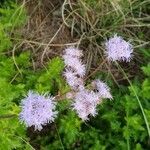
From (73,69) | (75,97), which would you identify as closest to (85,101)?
(75,97)

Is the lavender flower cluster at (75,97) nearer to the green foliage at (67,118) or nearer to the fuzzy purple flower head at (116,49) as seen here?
the fuzzy purple flower head at (116,49)

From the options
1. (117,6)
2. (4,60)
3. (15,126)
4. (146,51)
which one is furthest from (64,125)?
(117,6)

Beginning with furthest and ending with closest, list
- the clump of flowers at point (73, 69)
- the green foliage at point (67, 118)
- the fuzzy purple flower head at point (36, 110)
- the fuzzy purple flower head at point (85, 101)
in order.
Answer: the green foliage at point (67, 118), the clump of flowers at point (73, 69), the fuzzy purple flower head at point (85, 101), the fuzzy purple flower head at point (36, 110)

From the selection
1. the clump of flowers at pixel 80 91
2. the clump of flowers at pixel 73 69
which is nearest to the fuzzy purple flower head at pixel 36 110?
the clump of flowers at pixel 80 91

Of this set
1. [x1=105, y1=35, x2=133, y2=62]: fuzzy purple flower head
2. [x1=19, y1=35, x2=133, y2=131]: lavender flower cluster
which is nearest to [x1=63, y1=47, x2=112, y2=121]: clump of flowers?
[x1=19, y1=35, x2=133, y2=131]: lavender flower cluster

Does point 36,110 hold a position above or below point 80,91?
below

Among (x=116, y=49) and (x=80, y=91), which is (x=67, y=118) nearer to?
(x=80, y=91)

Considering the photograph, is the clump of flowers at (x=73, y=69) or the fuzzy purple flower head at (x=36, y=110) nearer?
the fuzzy purple flower head at (x=36, y=110)

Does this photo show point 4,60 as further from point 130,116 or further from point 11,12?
point 130,116

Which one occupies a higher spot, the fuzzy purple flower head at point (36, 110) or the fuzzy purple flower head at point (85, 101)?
the fuzzy purple flower head at point (85, 101)
